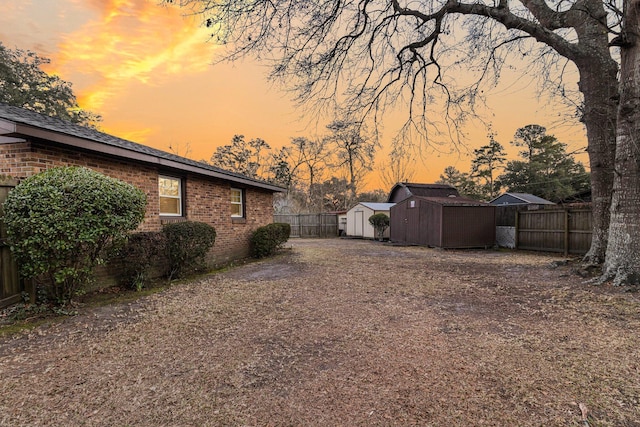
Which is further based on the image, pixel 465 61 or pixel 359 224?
Answer: pixel 359 224

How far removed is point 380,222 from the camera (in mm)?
18422

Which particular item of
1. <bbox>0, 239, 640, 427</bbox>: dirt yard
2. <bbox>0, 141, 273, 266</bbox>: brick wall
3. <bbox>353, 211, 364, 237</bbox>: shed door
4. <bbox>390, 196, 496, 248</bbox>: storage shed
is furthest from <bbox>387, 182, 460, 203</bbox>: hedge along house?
<bbox>0, 239, 640, 427</bbox>: dirt yard

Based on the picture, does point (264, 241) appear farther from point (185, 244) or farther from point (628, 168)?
point (628, 168)

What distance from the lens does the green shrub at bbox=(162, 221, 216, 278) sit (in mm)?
6352

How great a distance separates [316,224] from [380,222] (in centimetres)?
616

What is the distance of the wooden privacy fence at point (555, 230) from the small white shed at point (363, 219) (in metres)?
7.49

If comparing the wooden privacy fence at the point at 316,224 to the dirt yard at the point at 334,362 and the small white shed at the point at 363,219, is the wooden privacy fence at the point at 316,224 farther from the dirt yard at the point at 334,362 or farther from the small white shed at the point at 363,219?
the dirt yard at the point at 334,362

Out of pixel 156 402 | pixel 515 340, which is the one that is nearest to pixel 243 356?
pixel 156 402

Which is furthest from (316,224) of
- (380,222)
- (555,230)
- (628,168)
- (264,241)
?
(628,168)

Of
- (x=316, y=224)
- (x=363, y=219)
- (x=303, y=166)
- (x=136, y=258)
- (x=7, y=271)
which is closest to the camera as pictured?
(x=7, y=271)

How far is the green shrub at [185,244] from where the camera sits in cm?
635

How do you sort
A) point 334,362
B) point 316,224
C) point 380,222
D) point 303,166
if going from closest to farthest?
point 334,362 → point 380,222 → point 316,224 → point 303,166

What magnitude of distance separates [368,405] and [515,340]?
80.8 inches

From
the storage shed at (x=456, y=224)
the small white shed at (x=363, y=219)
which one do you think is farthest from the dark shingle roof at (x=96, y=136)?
the small white shed at (x=363, y=219)
